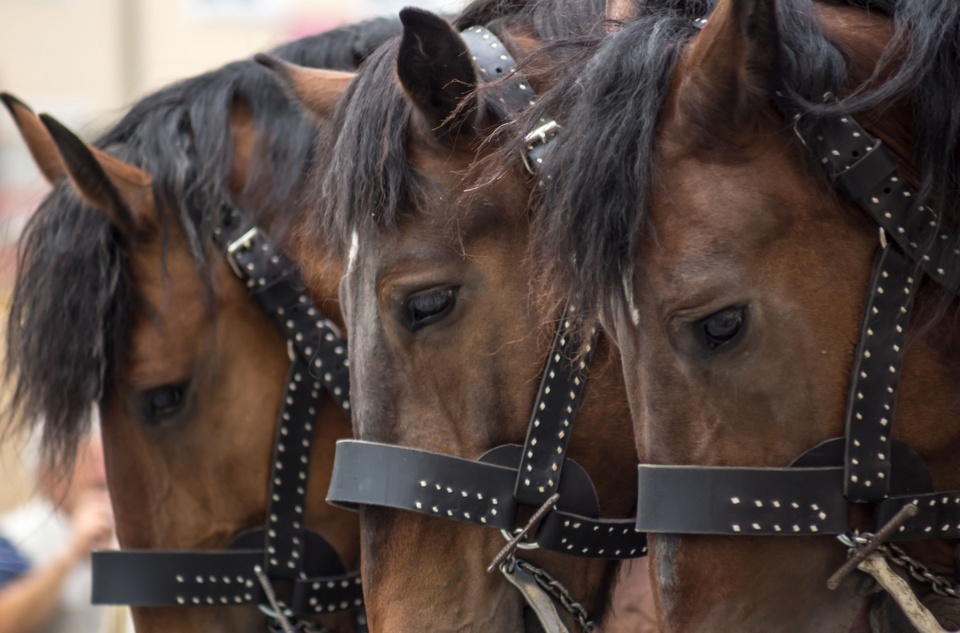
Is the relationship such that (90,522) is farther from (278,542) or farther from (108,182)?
(108,182)

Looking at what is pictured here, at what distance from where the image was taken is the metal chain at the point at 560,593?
6.76ft

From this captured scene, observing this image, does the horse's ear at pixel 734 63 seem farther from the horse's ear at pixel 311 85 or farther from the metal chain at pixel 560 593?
the horse's ear at pixel 311 85

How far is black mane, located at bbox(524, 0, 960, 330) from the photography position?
165 centimetres

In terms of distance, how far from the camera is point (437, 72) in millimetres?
1969

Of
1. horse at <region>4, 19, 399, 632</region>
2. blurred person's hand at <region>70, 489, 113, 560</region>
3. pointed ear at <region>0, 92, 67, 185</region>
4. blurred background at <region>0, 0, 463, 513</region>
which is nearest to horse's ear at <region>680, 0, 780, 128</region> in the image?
horse at <region>4, 19, 399, 632</region>

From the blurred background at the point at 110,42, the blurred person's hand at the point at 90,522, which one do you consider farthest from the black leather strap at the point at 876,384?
the blurred background at the point at 110,42

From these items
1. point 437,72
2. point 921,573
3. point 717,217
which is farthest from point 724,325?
point 437,72

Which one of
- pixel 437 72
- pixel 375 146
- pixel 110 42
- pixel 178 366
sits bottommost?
pixel 110 42

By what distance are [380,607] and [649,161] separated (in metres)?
0.93

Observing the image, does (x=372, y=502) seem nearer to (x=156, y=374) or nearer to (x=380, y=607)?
(x=380, y=607)

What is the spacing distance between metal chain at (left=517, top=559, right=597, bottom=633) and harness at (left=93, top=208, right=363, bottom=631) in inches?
28.8

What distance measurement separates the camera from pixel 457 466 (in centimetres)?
199

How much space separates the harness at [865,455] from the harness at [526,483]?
1.19ft

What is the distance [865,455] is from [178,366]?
158 centimetres
